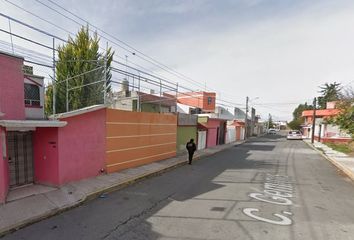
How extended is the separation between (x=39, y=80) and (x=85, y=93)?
738 cm

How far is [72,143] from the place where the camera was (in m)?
8.82

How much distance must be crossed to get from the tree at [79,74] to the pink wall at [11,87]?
307 inches

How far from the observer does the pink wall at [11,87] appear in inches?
286

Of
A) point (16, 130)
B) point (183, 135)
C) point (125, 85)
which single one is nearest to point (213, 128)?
point (183, 135)

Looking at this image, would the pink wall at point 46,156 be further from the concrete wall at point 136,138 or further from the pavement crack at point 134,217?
the pavement crack at point 134,217

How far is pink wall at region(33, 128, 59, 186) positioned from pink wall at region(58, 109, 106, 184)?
0.59 feet

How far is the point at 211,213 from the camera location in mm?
6629

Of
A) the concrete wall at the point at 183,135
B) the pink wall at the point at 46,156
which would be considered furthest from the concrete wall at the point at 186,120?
the pink wall at the point at 46,156

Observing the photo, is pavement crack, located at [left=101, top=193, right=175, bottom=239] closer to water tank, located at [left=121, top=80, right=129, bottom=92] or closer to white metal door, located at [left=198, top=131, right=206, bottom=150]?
water tank, located at [left=121, top=80, right=129, bottom=92]

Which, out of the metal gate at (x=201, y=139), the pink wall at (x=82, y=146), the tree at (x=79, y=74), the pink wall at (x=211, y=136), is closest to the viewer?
the pink wall at (x=82, y=146)

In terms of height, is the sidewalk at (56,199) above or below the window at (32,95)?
below

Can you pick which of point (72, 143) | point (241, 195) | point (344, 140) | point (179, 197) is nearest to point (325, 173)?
point (241, 195)

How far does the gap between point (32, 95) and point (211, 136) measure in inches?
744

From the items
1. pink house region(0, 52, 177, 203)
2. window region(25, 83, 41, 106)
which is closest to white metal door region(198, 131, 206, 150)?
pink house region(0, 52, 177, 203)
